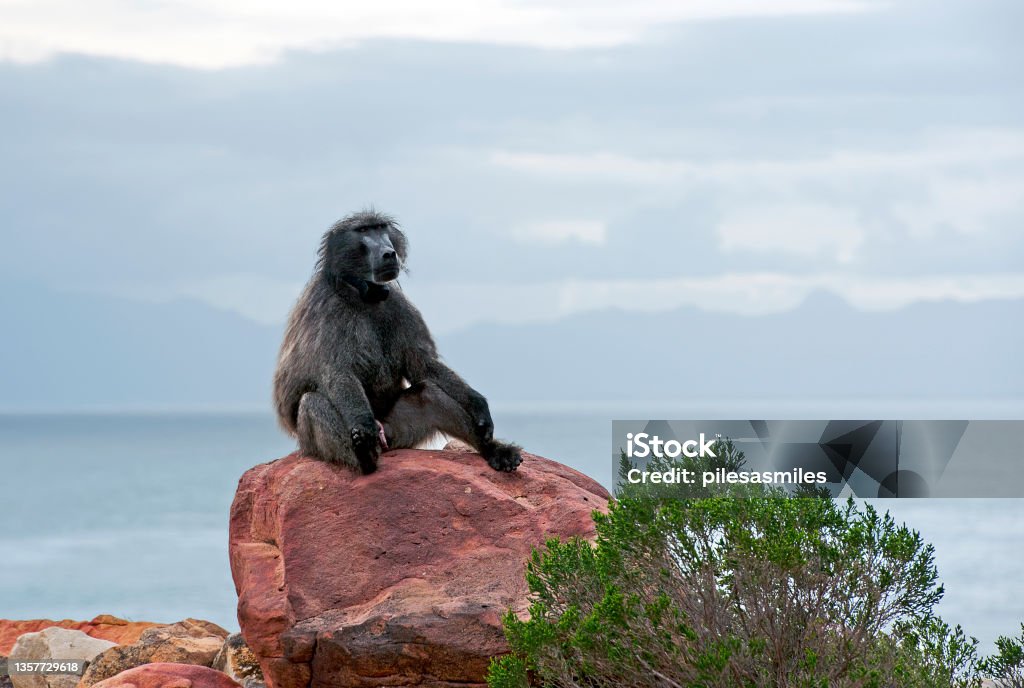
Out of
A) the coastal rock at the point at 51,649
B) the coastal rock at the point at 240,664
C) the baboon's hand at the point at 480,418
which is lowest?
the coastal rock at the point at 240,664

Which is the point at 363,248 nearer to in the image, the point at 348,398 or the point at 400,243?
the point at 400,243

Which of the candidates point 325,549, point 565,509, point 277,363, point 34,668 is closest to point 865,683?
point 565,509

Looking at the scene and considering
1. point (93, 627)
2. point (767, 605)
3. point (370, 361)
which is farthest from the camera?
point (93, 627)

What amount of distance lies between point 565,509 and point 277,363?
230 centimetres

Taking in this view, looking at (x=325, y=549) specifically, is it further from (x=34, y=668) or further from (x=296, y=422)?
(x=34, y=668)

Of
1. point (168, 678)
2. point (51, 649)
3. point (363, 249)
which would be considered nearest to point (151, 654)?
point (51, 649)

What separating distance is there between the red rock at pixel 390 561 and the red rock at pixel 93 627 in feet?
9.96

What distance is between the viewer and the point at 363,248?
7.15 meters

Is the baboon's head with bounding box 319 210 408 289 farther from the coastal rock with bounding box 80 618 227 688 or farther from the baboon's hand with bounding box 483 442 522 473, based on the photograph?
the coastal rock with bounding box 80 618 227 688

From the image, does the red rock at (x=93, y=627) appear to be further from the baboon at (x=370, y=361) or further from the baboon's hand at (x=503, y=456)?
the baboon's hand at (x=503, y=456)

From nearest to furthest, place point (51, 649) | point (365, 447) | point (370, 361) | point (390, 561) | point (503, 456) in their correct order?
point (390, 561) < point (365, 447) < point (503, 456) < point (370, 361) < point (51, 649)

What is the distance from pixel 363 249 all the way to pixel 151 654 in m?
3.15

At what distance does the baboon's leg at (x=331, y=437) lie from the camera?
6.57 m

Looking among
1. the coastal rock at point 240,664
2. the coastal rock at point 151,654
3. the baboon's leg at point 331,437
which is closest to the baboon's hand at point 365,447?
the baboon's leg at point 331,437
